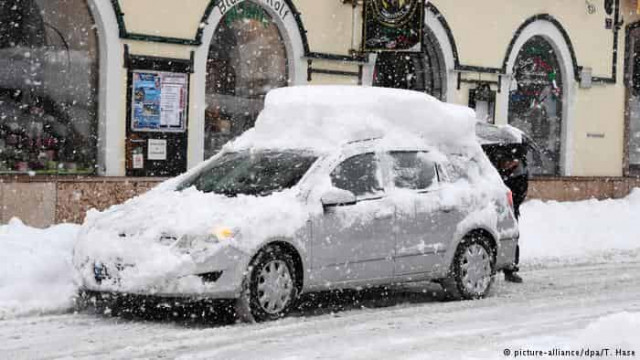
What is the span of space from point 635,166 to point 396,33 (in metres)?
10.3

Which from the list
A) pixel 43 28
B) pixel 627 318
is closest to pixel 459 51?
pixel 43 28

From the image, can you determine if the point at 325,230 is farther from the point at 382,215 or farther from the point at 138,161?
the point at 138,161

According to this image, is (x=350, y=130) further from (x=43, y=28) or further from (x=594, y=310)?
(x=43, y=28)

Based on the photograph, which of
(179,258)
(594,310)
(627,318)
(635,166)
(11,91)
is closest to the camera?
(627,318)

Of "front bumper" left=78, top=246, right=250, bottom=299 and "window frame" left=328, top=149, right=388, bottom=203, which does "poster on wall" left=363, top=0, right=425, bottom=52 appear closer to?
"window frame" left=328, top=149, right=388, bottom=203

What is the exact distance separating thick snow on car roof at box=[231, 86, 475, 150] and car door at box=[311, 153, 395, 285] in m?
0.34

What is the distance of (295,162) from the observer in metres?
10.2

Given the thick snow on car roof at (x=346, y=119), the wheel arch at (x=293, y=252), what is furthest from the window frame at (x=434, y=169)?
the wheel arch at (x=293, y=252)

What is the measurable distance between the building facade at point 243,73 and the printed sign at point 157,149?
19mm

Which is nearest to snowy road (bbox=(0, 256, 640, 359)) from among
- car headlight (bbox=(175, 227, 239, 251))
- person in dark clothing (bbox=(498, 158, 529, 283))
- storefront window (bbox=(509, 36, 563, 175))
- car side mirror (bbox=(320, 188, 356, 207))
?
car headlight (bbox=(175, 227, 239, 251))

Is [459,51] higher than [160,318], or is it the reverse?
[459,51]

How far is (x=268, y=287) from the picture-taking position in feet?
30.7

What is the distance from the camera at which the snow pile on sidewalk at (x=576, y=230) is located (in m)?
16.5

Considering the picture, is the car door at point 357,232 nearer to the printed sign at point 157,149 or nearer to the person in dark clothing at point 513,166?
the person in dark clothing at point 513,166
